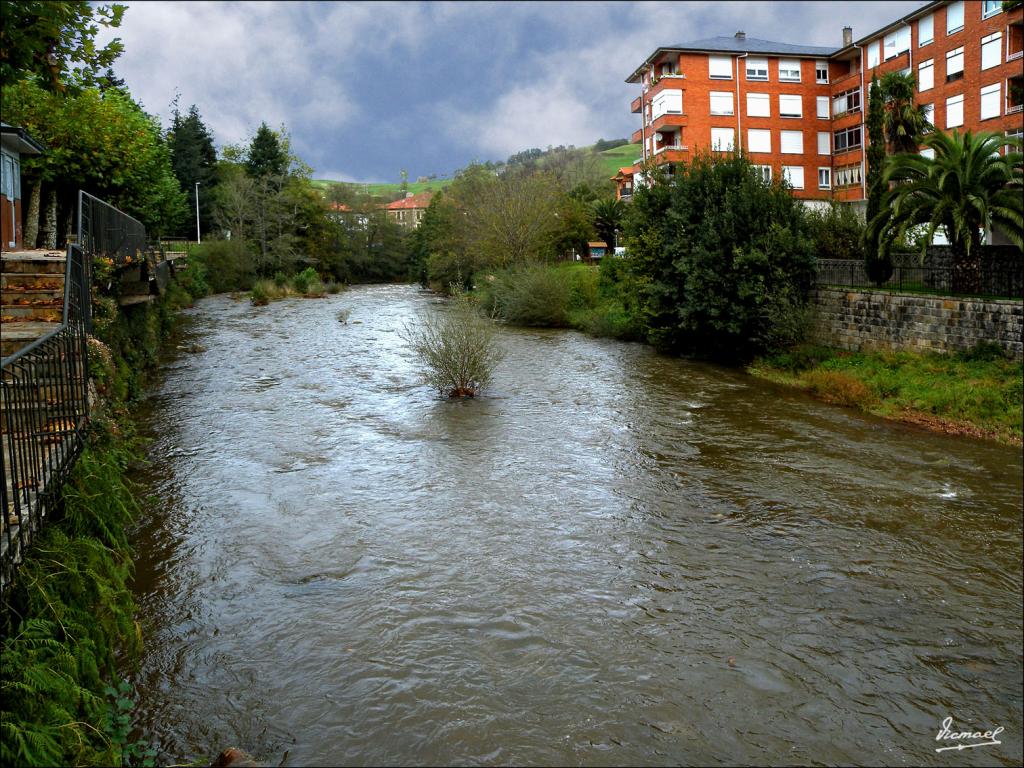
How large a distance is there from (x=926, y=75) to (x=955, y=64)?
229cm

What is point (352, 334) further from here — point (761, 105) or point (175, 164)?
point (175, 164)

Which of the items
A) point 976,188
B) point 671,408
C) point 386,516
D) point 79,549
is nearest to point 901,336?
point 976,188

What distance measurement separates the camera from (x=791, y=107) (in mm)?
50344

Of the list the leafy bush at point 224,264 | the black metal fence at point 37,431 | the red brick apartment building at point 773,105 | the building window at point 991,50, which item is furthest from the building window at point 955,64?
the leafy bush at point 224,264

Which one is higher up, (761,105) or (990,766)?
(761,105)

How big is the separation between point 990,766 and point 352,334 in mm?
28910

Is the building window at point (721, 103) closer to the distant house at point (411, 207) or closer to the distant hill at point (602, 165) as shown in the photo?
the distant hill at point (602, 165)

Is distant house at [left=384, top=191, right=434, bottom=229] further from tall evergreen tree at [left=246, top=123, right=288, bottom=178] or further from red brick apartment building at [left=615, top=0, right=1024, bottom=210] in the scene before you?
red brick apartment building at [left=615, top=0, right=1024, bottom=210]

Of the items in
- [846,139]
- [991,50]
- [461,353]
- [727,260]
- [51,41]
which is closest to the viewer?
[51,41]

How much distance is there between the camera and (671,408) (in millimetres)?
Result: 18750

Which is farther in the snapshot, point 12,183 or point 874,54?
point 874,54

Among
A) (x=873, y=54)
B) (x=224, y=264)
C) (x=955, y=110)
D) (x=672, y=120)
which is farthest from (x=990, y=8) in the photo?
(x=224, y=264)

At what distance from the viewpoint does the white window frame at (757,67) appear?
5019cm

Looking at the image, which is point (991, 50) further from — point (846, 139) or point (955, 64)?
point (846, 139)
